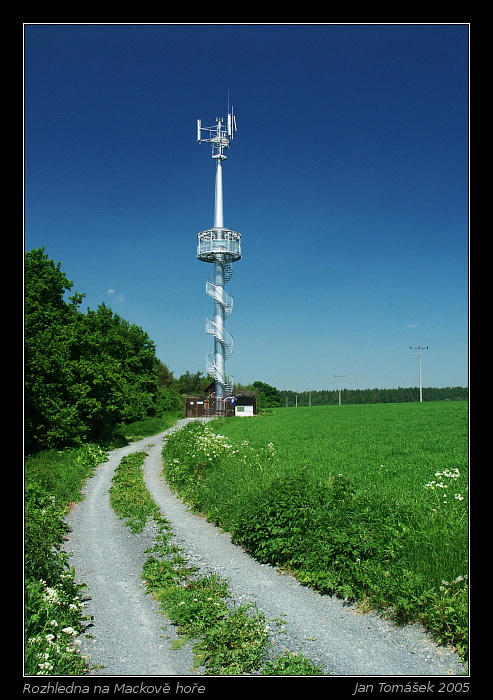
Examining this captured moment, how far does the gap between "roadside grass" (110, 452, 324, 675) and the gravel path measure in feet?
0.55

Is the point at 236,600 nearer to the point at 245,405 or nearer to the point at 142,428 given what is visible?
the point at 142,428

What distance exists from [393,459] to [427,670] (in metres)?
13.1

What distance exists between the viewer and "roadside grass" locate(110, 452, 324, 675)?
5.06 m

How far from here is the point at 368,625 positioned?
6125mm

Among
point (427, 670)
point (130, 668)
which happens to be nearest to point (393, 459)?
point (427, 670)

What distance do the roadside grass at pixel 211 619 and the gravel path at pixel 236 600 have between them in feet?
0.55

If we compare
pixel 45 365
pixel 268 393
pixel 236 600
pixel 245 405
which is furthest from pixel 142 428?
pixel 268 393

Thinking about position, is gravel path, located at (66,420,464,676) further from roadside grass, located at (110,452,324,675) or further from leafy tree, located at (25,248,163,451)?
leafy tree, located at (25,248,163,451)

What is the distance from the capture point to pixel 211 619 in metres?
6.25

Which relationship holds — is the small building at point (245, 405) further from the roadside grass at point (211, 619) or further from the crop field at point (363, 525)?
the roadside grass at point (211, 619)

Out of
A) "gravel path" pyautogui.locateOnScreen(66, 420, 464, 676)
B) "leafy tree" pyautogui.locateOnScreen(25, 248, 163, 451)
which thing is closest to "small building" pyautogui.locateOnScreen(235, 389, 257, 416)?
"leafy tree" pyautogui.locateOnScreen(25, 248, 163, 451)

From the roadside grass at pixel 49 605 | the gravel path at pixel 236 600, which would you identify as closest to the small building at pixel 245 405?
the roadside grass at pixel 49 605

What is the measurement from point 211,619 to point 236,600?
107cm

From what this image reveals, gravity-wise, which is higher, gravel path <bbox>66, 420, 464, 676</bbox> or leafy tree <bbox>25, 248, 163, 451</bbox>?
leafy tree <bbox>25, 248, 163, 451</bbox>
